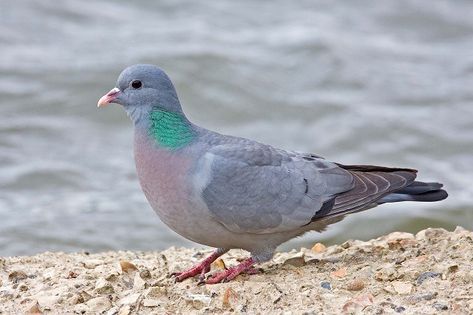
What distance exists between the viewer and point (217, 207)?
5945mm

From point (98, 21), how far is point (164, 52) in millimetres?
1679

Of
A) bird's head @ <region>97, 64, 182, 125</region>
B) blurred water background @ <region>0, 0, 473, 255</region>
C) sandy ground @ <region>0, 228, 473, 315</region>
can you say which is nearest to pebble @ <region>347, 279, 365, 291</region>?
sandy ground @ <region>0, 228, 473, 315</region>

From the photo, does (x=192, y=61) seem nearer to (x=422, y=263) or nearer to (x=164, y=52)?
(x=164, y=52)

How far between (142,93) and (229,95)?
7.96 meters

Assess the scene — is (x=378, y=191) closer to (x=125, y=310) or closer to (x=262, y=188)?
(x=262, y=188)

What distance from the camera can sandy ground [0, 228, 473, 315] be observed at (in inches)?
219

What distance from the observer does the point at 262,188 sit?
20.2ft

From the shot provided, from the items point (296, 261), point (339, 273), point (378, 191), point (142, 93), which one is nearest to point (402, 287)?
point (339, 273)

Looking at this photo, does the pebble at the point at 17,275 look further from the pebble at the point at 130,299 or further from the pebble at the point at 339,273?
the pebble at the point at 339,273

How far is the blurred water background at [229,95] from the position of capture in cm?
1063

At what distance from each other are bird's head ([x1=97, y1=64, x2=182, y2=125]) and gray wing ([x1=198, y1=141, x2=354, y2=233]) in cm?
45

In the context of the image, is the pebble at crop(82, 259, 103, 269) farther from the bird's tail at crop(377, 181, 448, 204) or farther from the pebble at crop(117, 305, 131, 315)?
the bird's tail at crop(377, 181, 448, 204)

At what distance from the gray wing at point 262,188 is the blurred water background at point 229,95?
3781mm

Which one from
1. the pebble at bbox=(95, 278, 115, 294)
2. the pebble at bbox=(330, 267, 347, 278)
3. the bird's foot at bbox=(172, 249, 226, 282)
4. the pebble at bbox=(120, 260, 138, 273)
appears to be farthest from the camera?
the pebble at bbox=(120, 260, 138, 273)
